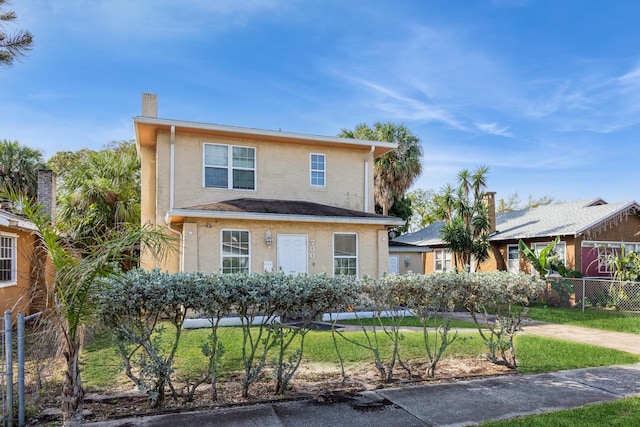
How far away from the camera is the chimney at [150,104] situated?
49.2 feet

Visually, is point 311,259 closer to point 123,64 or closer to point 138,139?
point 138,139

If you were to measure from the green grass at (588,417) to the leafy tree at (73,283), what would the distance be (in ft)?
14.6

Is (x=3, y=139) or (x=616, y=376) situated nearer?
(x=616, y=376)

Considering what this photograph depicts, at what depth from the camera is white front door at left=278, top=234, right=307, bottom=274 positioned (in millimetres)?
13461

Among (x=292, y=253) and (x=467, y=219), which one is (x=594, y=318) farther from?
(x=292, y=253)

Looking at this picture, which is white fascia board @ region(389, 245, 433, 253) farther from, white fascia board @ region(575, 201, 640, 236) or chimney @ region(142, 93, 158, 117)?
chimney @ region(142, 93, 158, 117)

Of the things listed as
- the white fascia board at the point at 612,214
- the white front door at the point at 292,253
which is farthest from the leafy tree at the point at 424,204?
the white front door at the point at 292,253

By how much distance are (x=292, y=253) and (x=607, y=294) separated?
13.5m

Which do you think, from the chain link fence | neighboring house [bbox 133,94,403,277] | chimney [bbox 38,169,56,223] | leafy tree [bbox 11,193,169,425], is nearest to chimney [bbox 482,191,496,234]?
the chain link fence

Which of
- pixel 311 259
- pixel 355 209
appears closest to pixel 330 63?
pixel 355 209

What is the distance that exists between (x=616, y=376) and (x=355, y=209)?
1044 cm

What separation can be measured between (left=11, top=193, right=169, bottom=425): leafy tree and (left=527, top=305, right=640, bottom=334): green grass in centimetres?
1173

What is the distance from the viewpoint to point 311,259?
45.2 ft

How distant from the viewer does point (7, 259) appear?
11.4 m
